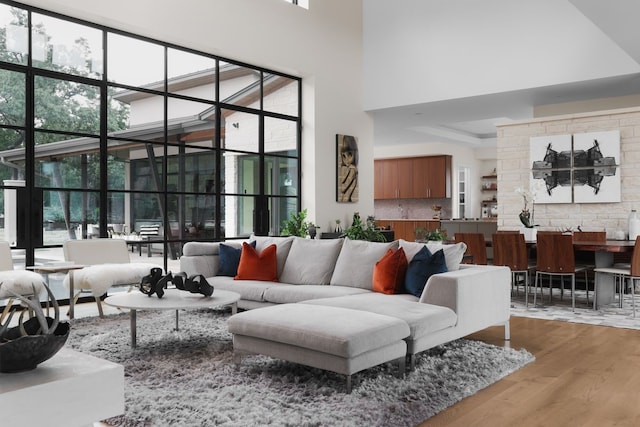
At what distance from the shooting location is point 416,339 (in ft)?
11.7

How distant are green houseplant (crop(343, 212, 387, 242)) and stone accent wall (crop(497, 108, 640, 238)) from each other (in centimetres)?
194

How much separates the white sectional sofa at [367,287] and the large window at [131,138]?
1698mm

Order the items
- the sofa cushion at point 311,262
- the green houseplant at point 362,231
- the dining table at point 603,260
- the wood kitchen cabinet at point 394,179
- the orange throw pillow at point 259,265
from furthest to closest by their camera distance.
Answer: the wood kitchen cabinet at point 394,179 < the green houseplant at point 362,231 < the dining table at point 603,260 < the orange throw pillow at point 259,265 < the sofa cushion at point 311,262

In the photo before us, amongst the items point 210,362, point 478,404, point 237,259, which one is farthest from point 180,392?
point 237,259

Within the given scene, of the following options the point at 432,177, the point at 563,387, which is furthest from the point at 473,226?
the point at 563,387

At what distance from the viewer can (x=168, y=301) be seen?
13.7ft

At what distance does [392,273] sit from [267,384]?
5.19 ft

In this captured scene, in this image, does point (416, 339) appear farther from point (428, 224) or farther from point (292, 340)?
point (428, 224)

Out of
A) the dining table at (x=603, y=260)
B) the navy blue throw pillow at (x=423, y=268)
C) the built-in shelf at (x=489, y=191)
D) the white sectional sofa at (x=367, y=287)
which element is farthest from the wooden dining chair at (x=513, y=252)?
the built-in shelf at (x=489, y=191)

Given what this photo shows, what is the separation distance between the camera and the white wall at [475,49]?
7.92 m

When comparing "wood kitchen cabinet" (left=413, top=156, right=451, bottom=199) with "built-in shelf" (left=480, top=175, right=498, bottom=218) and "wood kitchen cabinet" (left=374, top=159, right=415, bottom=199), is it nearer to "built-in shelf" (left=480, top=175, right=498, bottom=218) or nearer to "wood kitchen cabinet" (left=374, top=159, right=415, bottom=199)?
"wood kitchen cabinet" (left=374, top=159, right=415, bottom=199)

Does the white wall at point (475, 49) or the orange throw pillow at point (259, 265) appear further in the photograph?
the white wall at point (475, 49)

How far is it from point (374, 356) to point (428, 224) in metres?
11.0

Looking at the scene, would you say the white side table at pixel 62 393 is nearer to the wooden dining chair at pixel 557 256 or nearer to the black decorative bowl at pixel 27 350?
the black decorative bowl at pixel 27 350
